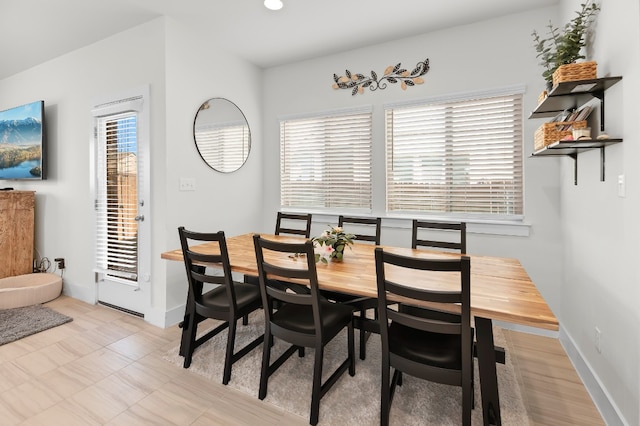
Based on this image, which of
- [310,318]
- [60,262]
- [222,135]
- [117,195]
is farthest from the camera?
[60,262]

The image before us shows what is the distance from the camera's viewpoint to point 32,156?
3.86 m

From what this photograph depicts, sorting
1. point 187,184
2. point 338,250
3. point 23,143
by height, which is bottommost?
point 338,250

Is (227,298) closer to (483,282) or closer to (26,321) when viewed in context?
(483,282)

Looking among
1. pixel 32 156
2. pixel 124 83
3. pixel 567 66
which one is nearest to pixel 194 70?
pixel 124 83

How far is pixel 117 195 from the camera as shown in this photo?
3.14m

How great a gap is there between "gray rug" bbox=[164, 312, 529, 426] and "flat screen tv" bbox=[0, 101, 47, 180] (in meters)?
3.13

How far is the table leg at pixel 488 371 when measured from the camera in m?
1.48

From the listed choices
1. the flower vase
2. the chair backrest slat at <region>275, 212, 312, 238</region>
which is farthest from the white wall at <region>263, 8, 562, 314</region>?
the flower vase

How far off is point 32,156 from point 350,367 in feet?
14.6

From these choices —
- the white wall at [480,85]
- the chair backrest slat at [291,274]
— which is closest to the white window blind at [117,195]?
the chair backrest slat at [291,274]

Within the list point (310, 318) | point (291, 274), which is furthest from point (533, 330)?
point (291, 274)

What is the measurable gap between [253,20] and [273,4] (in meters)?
0.35

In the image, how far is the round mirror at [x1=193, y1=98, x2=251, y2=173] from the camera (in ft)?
10.5

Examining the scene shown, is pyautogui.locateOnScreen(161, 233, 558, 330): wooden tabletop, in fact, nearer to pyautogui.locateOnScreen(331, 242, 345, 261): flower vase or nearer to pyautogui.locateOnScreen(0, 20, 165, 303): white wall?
pyautogui.locateOnScreen(331, 242, 345, 261): flower vase
